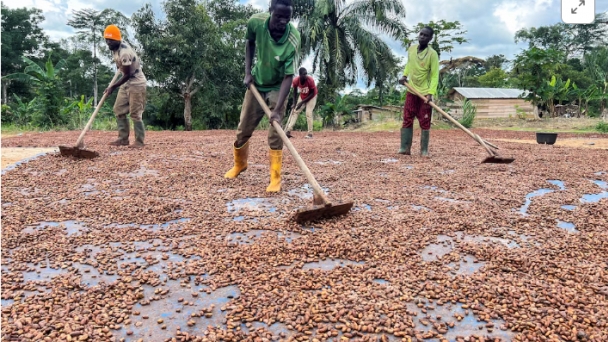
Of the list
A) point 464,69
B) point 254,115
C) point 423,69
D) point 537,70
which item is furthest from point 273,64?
point 464,69

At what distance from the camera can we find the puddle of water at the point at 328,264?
1.98 metres

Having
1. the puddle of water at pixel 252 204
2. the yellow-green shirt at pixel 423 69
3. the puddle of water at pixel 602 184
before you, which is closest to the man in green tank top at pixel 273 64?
the puddle of water at pixel 252 204

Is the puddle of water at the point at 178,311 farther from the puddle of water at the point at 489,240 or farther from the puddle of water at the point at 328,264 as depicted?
the puddle of water at the point at 489,240

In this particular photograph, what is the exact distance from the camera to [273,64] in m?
3.24

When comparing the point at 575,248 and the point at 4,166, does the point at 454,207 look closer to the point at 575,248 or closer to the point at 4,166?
the point at 575,248

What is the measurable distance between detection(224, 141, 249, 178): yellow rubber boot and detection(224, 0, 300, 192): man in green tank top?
177mm

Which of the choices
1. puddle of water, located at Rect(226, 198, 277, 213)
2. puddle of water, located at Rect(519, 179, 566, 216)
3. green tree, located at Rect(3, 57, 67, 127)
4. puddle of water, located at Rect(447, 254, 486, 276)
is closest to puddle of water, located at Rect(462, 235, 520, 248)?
puddle of water, located at Rect(447, 254, 486, 276)

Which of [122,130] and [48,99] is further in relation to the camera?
[48,99]

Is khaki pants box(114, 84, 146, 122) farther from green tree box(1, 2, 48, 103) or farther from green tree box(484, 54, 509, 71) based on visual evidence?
green tree box(484, 54, 509, 71)

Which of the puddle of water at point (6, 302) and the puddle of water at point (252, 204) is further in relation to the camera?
the puddle of water at point (252, 204)

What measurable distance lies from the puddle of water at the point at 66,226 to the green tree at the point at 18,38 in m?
25.9

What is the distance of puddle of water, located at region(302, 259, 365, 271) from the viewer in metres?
1.98

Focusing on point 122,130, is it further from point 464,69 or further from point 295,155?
point 464,69

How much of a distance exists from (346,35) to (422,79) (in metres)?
11.8
